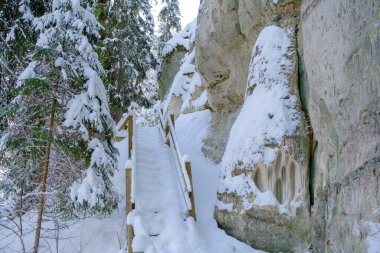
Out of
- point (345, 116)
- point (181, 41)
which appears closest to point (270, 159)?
point (345, 116)

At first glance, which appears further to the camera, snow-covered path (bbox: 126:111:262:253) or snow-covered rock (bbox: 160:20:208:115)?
snow-covered rock (bbox: 160:20:208:115)

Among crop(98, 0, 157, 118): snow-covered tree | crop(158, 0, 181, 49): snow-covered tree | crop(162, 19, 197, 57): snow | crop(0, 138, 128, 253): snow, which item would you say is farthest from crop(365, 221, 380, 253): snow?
crop(158, 0, 181, 49): snow-covered tree

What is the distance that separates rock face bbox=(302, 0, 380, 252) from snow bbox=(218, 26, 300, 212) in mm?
812

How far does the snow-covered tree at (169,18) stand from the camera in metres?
24.6

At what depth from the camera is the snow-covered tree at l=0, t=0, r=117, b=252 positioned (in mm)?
6641

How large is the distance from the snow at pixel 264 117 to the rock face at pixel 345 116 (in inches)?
32.0

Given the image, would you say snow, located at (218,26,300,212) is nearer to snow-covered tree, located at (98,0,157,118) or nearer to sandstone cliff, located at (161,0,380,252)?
sandstone cliff, located at (161,0,380,252)

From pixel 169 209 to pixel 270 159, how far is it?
227 cm

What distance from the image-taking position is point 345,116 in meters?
4.02

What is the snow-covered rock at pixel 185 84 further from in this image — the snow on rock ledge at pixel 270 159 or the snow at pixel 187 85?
the snow on rock ledge at pixel 270 159

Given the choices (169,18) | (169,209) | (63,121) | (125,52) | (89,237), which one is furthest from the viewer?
(169,18)

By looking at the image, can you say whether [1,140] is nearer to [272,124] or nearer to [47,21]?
[47,21]

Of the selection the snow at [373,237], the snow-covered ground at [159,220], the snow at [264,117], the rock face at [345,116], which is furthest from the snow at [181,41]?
the snow at [373,237]

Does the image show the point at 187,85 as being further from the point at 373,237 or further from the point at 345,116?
A: the point at 373,237
